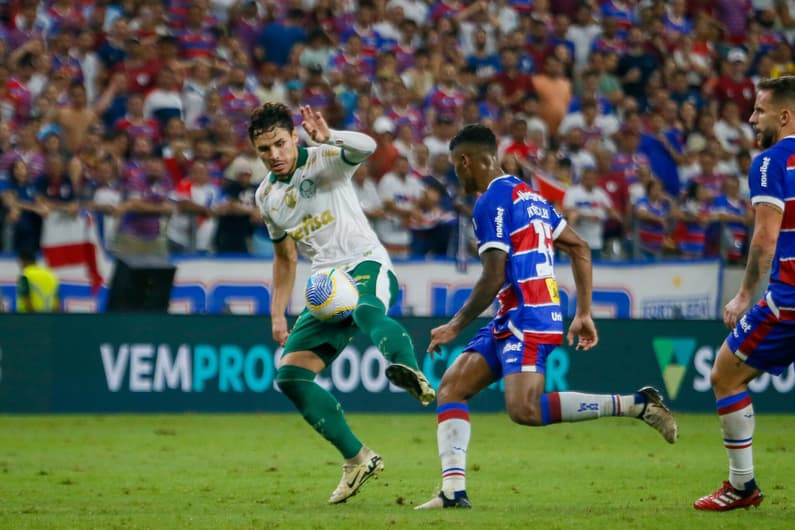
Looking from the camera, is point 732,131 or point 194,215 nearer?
point 194,215

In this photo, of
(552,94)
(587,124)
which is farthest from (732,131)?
(552,94)

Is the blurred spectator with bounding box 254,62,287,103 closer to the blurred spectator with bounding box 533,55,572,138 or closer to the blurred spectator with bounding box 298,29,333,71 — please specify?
the blurred spectator with bounding box 298,29,333,71

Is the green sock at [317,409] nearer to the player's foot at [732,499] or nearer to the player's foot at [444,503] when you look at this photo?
the player's foot at [444,503]

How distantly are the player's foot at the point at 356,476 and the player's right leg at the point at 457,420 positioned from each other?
0.50m

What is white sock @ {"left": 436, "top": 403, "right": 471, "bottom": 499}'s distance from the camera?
8.30 m

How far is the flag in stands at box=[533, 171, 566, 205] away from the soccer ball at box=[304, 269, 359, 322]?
28.6ft

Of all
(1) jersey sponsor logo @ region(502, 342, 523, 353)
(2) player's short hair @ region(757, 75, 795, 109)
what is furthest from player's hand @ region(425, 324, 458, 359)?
(2) player's short hair @ region(757, 75, 795, 109)

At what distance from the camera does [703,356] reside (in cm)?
1702

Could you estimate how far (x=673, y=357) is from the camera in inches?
667

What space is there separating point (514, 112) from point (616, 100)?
2.17 meters

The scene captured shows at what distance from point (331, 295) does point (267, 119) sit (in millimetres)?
1238

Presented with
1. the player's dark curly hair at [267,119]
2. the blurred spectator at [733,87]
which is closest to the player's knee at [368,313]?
the player's dark curly hair at [267,119]

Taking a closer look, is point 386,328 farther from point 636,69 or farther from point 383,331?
point 636,69

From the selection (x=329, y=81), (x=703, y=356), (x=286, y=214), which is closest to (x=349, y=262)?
(x=286, y=214)
